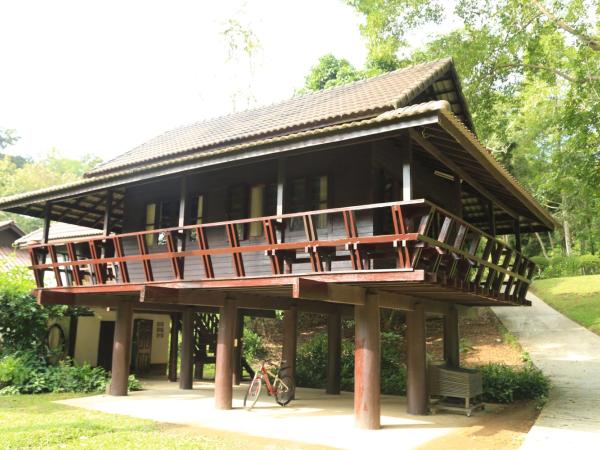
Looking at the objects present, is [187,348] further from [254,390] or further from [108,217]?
[108,217]

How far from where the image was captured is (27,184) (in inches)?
2053

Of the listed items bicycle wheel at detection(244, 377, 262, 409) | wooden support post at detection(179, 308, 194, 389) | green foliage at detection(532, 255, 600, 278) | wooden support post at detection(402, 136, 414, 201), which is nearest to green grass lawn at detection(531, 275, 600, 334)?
green foliage at detection(532, 255, 600, 278)

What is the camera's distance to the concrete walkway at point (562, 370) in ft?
27.6

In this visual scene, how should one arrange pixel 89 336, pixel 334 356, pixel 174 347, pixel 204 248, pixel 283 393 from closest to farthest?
pixel 204 248 → pixel 283 393 → pixel 334 356 → pixel 89 336 → pixel 174 347

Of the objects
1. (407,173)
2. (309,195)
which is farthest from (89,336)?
(407,173)

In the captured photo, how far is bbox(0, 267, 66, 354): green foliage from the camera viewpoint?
14328 mm

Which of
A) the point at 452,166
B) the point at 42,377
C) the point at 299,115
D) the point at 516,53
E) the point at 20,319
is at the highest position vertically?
the point at 516,53

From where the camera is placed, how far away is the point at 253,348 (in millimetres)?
21547

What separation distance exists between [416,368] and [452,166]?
13.3 feet

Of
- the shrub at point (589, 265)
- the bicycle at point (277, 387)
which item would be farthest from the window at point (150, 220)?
the shrub at point (589, 265)

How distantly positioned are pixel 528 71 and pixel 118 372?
1690 cm

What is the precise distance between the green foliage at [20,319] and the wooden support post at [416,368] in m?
10.0

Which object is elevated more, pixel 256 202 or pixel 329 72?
pixel 329 72

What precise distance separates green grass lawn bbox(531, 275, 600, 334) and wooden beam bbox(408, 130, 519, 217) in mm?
11375
